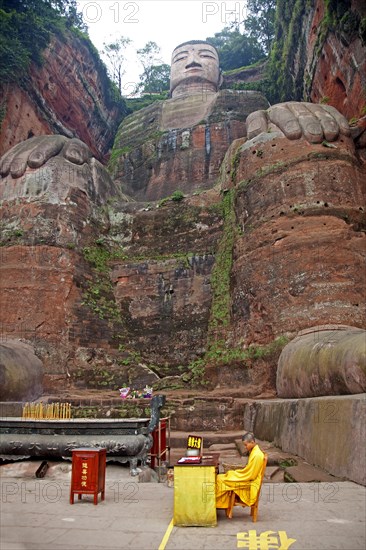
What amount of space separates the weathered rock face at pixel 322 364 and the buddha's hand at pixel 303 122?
6.21 metres

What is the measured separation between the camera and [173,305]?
16078mm

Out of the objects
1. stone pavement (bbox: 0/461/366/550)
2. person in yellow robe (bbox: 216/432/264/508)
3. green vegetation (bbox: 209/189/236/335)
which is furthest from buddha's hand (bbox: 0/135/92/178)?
person in yellow robe (bbox: 216/432/264/508)

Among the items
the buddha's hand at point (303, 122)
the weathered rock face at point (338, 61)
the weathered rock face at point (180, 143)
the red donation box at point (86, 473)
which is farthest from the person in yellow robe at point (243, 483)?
the weathered rock face at point (180, 143)

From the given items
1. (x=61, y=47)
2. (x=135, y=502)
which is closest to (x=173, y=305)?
(x=135, y=502)

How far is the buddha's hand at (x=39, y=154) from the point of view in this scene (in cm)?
1677

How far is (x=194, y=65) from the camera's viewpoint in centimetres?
3231

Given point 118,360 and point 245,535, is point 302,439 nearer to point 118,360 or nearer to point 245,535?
point 245,535

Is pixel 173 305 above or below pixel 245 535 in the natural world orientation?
above

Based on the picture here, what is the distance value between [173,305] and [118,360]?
257cm

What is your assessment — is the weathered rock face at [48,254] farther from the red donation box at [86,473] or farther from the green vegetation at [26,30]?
the red donation box at [86,473]

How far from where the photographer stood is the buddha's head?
104ft

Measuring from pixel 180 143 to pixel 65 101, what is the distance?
269 inches

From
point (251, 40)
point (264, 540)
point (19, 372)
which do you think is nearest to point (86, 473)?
point (264, 540)

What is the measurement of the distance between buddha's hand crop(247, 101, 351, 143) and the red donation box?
11.9m
